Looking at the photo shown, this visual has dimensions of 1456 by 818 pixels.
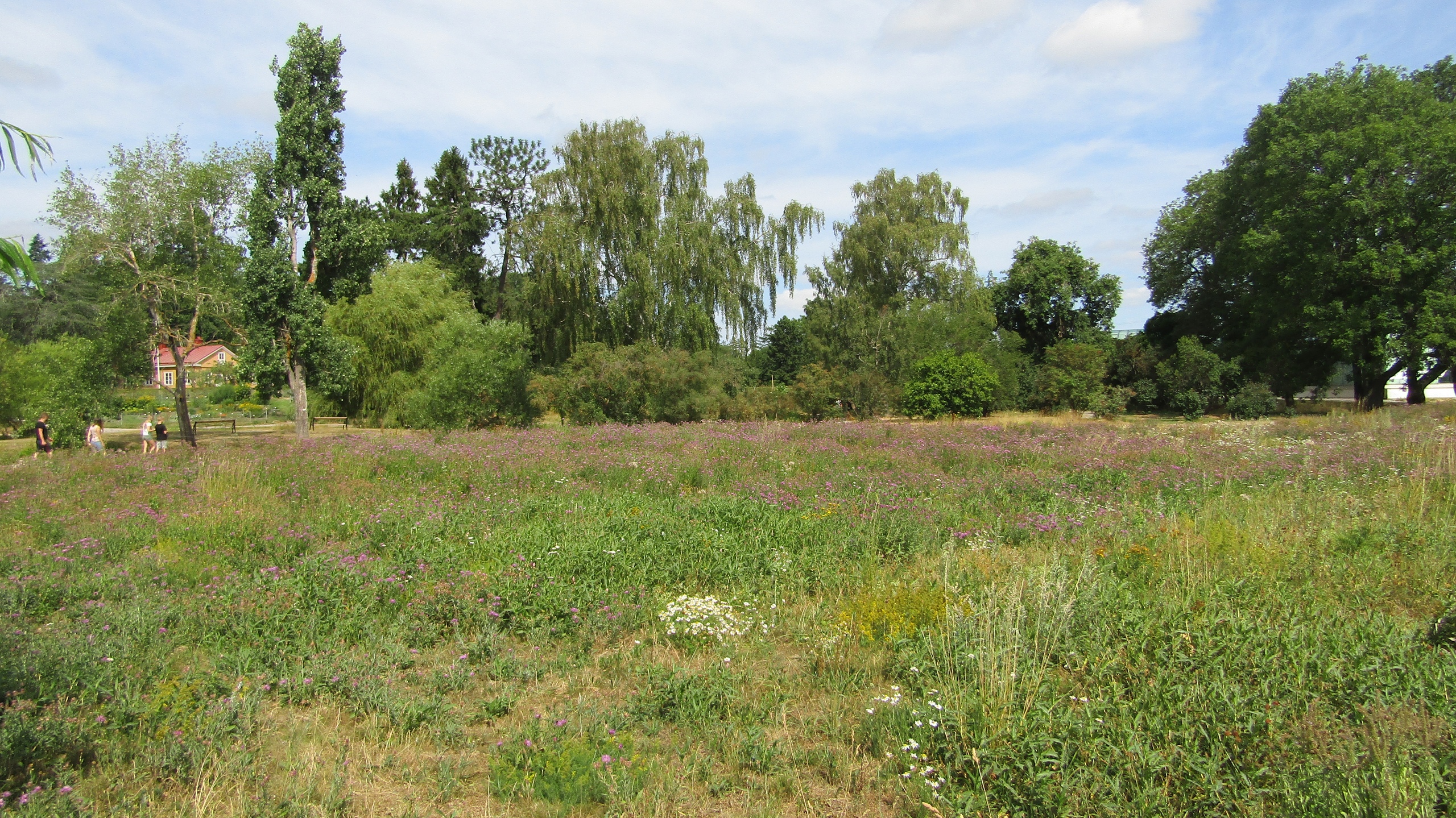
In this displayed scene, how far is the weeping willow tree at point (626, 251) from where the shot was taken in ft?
109

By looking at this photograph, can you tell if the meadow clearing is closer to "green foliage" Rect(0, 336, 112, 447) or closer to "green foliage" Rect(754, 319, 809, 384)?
"green foliage" Rect(0, 336, 112, 447)

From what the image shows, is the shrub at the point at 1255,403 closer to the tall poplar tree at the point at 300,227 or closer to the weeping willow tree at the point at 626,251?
the weeping willow tree at the point at 626,251

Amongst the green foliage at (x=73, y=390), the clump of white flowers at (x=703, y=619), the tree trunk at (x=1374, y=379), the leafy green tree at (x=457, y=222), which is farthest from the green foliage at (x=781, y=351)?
the clump of white flowers at (x=703, y=619)

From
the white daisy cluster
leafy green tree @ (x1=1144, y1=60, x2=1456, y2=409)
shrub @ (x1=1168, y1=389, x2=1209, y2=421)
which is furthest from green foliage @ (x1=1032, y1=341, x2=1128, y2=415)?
the white daisy cluster

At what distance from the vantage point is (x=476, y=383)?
24.6 meters

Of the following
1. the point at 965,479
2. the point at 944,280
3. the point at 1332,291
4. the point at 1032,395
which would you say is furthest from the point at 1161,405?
the point at 965,479

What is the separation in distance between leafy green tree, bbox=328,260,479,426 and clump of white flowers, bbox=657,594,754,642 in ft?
94.6

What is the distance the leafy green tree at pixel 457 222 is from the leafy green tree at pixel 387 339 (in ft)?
46.8

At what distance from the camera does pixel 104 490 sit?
10.0 m

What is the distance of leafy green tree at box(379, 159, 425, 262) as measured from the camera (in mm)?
47844

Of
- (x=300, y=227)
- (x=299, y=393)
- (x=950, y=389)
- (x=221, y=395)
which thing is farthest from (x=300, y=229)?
(x=221, y=395)

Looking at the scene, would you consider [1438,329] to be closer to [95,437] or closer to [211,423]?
[95,437]

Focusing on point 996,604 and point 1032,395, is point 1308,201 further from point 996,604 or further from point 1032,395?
point 996,604

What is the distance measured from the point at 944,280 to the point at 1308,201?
1554 centimetres
